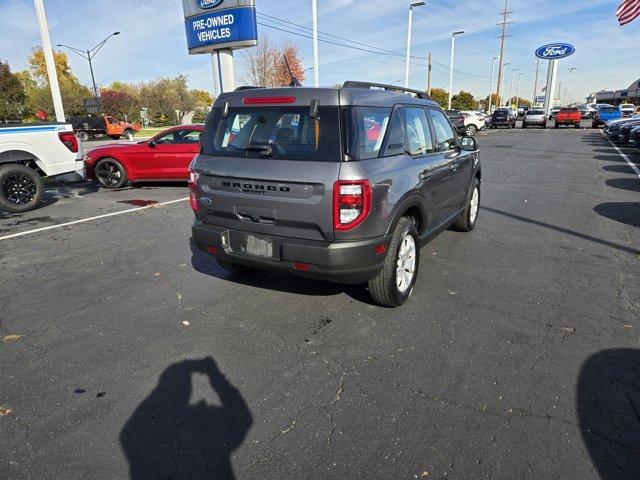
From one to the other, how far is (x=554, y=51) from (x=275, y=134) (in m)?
68.9

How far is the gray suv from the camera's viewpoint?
3.37 m

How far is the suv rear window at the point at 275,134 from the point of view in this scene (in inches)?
134

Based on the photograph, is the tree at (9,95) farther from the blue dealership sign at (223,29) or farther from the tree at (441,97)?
the tree at (441,97)

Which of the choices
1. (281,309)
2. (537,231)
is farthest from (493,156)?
(281,309)

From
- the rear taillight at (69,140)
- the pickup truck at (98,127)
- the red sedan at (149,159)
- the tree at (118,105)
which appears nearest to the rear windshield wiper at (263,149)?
the rear taillight at (69,140)

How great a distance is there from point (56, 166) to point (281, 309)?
6.97m

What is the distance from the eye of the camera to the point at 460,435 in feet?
8.18

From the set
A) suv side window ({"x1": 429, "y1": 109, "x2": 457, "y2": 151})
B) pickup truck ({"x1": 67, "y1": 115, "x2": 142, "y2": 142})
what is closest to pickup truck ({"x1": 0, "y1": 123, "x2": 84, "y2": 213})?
suv side window ({"x1": 429, "y1": 109, "x2": 457, "y2": 151})

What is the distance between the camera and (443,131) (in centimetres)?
528

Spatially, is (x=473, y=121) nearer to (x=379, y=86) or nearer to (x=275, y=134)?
(x=379, y=86)

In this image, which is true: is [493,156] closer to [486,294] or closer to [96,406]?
[486,294]

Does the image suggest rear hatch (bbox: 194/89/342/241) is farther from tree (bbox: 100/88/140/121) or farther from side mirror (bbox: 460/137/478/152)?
tree (bbox: 100/88/140/121)

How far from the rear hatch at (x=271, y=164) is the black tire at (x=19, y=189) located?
6.00 meters

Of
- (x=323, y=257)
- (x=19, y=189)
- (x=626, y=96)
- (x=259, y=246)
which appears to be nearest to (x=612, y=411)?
(x=323, y=257)
